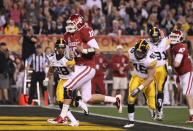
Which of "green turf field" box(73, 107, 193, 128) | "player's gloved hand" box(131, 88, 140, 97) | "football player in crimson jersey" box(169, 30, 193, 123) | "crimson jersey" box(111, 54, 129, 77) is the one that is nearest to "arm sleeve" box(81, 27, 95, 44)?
"player's gloved hand" box(131, 88, 140, 97)

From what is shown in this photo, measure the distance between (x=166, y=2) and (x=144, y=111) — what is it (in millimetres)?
8058

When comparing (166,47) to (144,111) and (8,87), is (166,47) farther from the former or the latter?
(8,87)

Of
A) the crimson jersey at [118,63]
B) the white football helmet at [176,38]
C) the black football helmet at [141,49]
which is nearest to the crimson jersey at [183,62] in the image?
the white football helmet at [176,38]

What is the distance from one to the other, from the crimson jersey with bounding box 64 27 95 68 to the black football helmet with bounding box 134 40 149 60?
2.78 feet

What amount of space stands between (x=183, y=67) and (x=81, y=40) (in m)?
2.45

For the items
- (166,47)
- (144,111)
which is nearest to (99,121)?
(166,47)

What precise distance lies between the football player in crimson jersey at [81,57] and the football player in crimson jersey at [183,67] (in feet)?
6.17

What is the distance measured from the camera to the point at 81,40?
10641 millimetres

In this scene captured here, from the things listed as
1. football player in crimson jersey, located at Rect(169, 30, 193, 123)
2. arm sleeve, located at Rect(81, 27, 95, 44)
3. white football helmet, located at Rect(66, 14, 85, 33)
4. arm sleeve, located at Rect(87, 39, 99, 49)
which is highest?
white football helmet, located at Rect(66, 14, 85, 33)

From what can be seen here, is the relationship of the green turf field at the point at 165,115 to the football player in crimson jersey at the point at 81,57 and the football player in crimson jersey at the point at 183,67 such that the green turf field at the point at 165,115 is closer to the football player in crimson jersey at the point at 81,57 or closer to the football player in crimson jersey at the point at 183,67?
the football player in crimson jersey at the point at 183,67

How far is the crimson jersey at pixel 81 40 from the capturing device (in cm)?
1052

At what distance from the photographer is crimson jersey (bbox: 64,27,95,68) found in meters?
10.5

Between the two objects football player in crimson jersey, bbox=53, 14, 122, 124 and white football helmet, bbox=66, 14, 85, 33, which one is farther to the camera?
white football helmet, bbox=66, 14, 85, 33

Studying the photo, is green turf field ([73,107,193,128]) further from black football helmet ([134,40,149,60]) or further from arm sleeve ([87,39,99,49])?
arm sleeve ([87,39,99,49])
